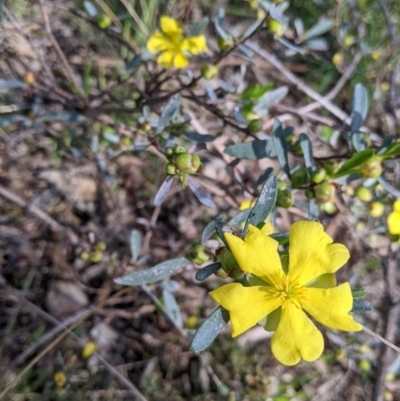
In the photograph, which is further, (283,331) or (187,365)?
(187,365)

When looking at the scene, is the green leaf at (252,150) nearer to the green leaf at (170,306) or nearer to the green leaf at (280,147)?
→ the green leaf at (280,147)

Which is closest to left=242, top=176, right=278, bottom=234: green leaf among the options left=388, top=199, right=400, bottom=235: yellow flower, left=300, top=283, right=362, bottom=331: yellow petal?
left=300, top=283, right=362, bottom=331: yellow petal

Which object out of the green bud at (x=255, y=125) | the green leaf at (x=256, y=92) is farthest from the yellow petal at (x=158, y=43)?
the green bud at (x=255, y=125)

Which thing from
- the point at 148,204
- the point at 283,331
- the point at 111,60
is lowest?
the point at 148,204

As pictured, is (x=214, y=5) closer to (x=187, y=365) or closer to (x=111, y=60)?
(x=111, y=60)

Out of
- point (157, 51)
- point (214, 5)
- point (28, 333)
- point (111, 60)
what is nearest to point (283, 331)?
point (157, 51)

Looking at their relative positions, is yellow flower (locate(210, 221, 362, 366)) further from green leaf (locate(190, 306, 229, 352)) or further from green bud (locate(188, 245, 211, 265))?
green bud (locate(188, 245, 211, 265))
